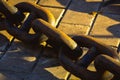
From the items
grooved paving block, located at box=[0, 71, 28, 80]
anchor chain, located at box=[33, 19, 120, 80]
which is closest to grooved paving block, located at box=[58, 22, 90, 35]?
anchor chain, located at box=[33, 19, 120, 80]

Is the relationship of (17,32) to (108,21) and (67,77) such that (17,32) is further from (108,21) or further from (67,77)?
(108,21)

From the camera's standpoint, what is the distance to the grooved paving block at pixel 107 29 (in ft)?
9.11

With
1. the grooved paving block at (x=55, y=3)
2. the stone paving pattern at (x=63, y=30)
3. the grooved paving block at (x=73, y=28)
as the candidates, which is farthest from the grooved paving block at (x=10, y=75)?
the grooved paving block at (x=55, y=3)

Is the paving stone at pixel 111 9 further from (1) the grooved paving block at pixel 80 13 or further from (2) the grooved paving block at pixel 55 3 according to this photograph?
(2) the grooved paving block at pixel 55 3

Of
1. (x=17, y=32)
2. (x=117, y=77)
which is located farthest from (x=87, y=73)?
(x=17, y=32)

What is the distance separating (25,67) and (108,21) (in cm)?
87

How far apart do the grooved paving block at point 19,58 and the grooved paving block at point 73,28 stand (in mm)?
324

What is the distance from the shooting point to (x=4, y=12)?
274cm

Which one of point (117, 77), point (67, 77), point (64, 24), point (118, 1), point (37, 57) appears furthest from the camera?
point (118, 1)

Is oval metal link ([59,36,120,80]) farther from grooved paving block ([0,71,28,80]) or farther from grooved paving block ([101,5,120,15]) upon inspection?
grooved paving block ([101,5,120,15])

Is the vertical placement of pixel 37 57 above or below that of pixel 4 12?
below

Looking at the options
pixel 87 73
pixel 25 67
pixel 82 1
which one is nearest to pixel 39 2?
pixel 82 1

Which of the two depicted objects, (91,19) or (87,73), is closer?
(87,73)

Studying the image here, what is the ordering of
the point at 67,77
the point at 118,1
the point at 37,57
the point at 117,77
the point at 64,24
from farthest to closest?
the point at 118,1 < the point at 64,24 < the point at 37,57 < the point at 67,77 < the point at 117,77
